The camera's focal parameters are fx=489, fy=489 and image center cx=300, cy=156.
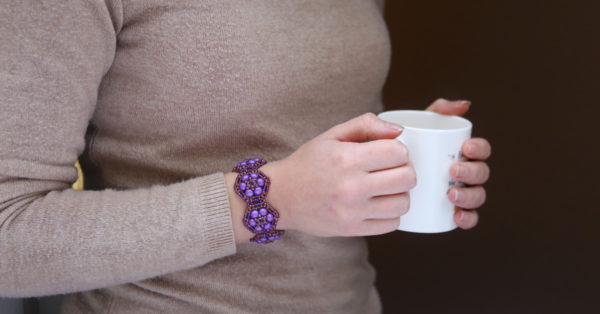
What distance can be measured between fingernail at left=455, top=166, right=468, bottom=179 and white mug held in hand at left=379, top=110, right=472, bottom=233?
1 centimetres

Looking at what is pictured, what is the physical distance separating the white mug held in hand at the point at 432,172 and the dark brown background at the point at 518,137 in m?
0.35

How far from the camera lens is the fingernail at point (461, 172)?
668mm

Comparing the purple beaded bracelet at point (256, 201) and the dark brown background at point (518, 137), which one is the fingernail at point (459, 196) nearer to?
the purple beaded bracelet at point (256, 201)

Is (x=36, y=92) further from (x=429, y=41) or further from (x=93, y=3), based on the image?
(x=429, y=41)

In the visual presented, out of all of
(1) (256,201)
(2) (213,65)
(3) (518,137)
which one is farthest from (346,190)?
(3) (518,137)

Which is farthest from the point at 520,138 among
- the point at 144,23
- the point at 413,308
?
the point at 144,23

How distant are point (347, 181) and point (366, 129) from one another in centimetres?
7

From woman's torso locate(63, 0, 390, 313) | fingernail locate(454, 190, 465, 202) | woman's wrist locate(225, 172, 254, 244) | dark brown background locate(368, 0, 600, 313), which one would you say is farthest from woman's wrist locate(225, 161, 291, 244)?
dark brown background locate(368, 0, 600, 313)

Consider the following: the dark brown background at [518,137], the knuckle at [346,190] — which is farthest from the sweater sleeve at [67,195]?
the dark brown background at [518,137]

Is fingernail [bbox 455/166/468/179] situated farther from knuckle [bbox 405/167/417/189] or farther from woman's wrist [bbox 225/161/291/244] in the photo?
woman's wrist [bbox 225/161/291/244]

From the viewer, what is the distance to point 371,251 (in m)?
1.38

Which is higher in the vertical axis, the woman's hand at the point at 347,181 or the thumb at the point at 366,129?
the thumb at the point at 366,129

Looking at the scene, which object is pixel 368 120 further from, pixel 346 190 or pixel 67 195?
pixel 67 195

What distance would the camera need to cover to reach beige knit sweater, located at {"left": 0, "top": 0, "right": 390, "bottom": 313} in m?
0.57
